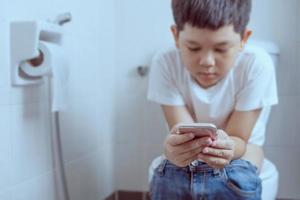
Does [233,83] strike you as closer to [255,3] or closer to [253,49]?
[253,49]

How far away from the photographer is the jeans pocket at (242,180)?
3.18ft

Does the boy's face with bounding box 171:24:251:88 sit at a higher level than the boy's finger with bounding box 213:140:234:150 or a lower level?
higher

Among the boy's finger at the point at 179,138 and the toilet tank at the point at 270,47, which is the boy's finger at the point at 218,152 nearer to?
the boy's finger at the point at 179,138

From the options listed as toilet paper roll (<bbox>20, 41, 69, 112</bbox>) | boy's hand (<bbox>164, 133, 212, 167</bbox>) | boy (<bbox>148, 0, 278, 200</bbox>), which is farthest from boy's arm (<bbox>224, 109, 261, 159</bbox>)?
toilet paper roll (<bbox>20, 41, 69, 112</bbox>)

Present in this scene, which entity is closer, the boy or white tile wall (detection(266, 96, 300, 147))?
the boy

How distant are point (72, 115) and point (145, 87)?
0.42 meters

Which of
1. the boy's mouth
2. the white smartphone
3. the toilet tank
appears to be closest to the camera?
the white smartphone

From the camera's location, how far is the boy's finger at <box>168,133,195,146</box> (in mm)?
867

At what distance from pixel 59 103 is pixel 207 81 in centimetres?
36

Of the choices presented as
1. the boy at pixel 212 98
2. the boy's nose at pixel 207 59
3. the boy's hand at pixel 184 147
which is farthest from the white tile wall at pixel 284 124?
the boy's hand at pixel 184 147

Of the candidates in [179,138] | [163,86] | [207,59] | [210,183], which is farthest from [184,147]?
[163,86]

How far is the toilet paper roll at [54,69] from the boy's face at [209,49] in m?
0.28

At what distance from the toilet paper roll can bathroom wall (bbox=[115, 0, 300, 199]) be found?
61 cm

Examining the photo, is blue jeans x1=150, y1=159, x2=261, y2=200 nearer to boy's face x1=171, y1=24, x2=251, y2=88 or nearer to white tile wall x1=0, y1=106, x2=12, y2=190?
boy's face x1=171, y1=24, x2=251, y2=88
